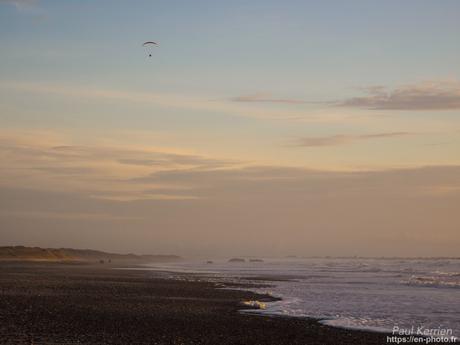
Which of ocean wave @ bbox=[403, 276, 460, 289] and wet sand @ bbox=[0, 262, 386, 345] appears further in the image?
ocean wave @ bbox=[403, 276, 460, 289]

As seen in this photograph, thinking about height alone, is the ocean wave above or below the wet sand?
above

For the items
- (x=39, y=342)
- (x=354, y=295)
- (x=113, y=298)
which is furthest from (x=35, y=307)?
(x=354, y=295)

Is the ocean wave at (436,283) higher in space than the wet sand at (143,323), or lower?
higher

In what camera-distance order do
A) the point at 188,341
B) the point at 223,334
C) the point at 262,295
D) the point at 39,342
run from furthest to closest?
the point at 262,295
the point at 223,334
the point at 188,341
the point at 39,342

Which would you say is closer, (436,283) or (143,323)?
(143,323)

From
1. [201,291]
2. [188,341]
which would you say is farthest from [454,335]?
[201,291]

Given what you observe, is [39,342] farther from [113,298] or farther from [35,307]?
[113,298]

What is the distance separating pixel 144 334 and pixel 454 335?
12931 millimetres

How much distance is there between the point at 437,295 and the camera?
43781 millimetres

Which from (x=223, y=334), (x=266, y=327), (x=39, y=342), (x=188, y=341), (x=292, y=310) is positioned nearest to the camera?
(x=39, y=342)

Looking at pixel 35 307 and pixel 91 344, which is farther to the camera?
pixel 35 307

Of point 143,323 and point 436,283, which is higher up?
point 436,283

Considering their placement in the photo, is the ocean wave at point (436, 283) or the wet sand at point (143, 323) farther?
the ocean wave at point (436, 283)

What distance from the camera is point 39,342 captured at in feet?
60.8
